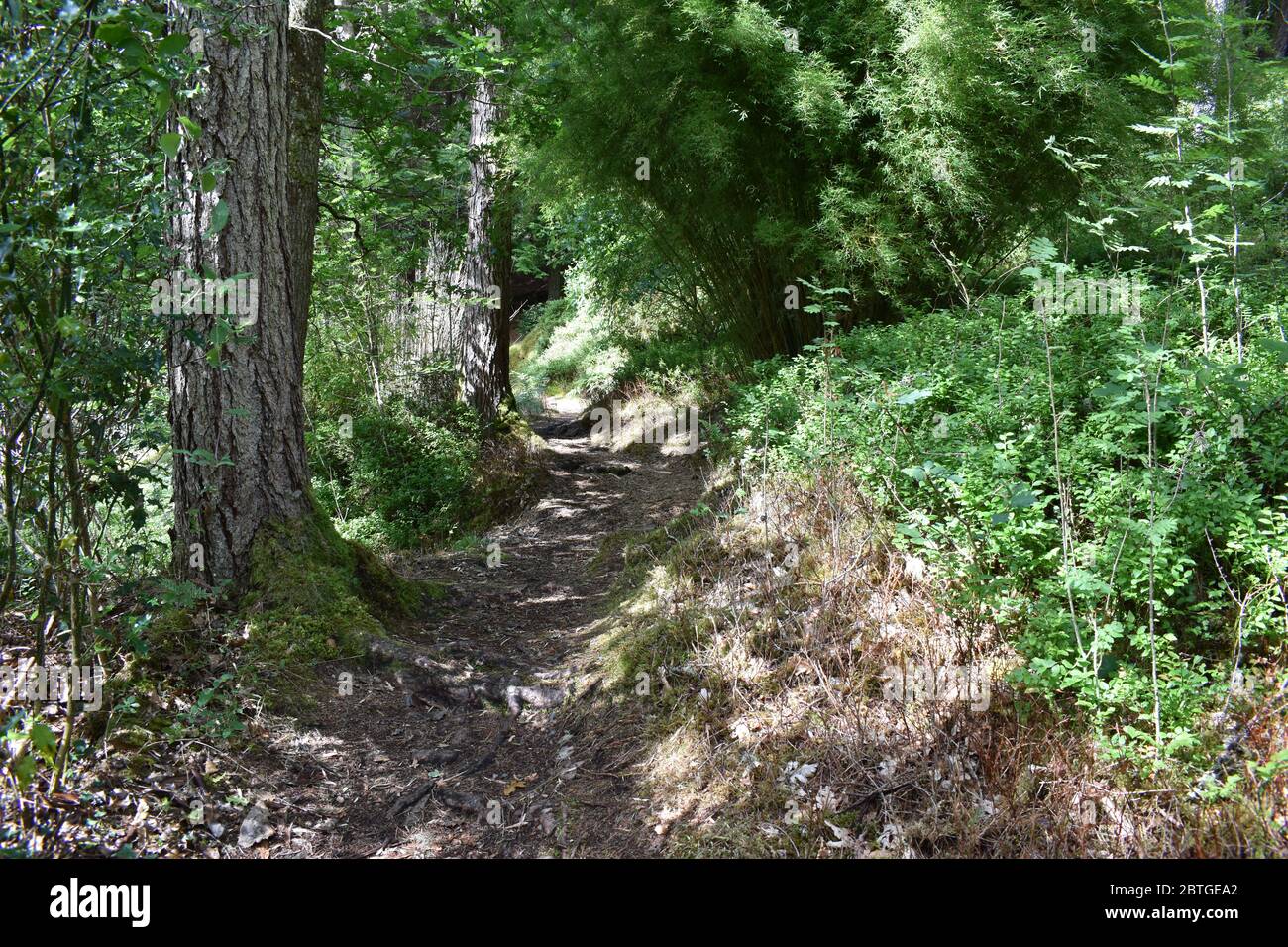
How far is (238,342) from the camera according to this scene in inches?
146

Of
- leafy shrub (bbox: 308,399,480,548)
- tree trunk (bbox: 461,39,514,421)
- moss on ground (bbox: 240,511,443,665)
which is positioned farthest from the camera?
tree trunk (bbox: 461,39,514,421)

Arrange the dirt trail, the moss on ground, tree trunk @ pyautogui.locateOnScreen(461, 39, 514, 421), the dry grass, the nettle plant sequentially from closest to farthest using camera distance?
the dry grass → the nettle plant → the dirt trail → the moss on ground → tree trunk @ pyautogui.locateOnScreen(461, 39, 514, 421)

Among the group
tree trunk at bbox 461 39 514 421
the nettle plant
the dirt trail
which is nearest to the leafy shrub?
tree trunk at bbox 461 39 514 421

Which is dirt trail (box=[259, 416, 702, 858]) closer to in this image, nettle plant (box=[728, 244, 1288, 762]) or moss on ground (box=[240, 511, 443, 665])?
moss on ground (box=[240, 511, 443, 665])

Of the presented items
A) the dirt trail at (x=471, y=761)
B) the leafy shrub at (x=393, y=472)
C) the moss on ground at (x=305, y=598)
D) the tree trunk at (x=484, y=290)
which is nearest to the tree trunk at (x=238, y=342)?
the moss on ground at (x=305, y=598)

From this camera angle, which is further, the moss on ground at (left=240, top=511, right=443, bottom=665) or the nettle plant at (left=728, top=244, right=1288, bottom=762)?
the moss on ground at (left=240, top=511, right=443, bottom=665)

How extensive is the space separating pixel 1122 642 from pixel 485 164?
23.7 ft

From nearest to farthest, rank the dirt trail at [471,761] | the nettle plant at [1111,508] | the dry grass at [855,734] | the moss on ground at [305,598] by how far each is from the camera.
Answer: the dry grass at [855,734] → the nettle plant at [1111,508] → the dirt trail at [471,761] → the moss on ground at [305,598]

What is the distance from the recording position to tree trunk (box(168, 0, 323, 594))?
3768 mm

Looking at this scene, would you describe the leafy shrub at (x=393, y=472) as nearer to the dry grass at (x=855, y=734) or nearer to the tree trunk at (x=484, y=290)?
the tree trunk at (x=484, y=290)

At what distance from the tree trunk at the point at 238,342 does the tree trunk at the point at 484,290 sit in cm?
391

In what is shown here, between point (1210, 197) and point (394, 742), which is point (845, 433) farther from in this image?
point (1210, 197)

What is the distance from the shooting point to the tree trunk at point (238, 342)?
377cm

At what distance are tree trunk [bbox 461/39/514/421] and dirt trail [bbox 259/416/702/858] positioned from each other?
3.49 m
